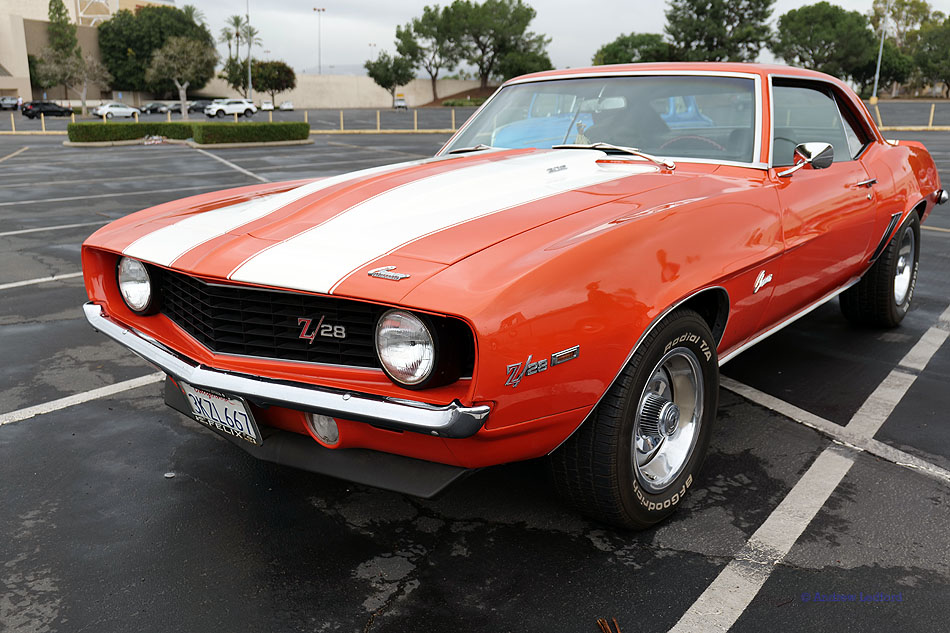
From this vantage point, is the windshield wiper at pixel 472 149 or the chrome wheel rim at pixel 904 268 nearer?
the windshield wiper at pixel 472 149

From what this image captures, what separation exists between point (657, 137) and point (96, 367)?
312cm

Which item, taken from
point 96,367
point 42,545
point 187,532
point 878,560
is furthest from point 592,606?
point 96,367

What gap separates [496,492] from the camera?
283cm

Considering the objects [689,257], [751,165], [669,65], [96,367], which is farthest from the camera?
[96,367]

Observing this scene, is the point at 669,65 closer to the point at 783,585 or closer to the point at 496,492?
the point at 496,492

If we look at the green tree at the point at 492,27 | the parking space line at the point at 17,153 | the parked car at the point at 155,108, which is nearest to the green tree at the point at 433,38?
the green tree at the point at 492,27

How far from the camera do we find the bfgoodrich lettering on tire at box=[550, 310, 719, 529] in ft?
7.38

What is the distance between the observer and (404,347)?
1.99 meters

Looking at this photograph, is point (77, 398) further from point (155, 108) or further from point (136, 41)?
point (136, 41)

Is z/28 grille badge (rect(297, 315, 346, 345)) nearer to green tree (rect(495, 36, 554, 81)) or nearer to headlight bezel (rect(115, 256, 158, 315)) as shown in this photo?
headlight bezel (rect(115, 256, 158, 315))

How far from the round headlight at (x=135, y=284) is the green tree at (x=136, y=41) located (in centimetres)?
7204

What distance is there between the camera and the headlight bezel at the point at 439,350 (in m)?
1.93

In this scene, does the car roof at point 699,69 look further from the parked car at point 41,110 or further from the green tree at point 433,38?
the green tree at point 433,38

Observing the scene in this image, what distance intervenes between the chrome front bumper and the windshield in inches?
78.4
